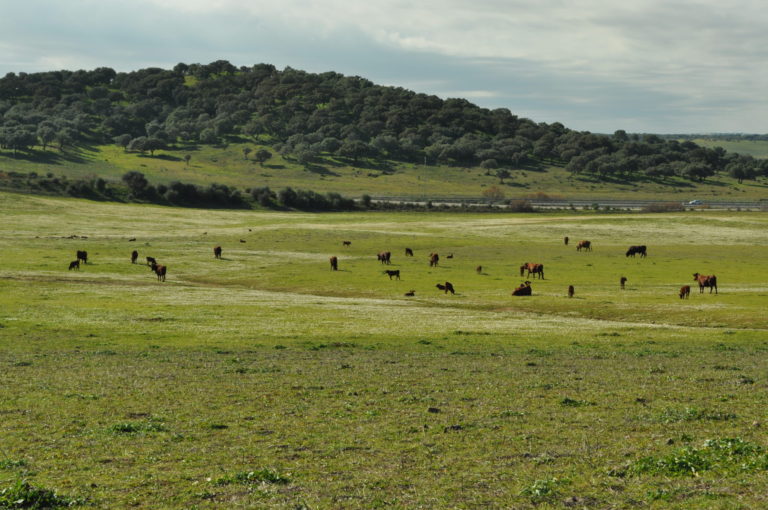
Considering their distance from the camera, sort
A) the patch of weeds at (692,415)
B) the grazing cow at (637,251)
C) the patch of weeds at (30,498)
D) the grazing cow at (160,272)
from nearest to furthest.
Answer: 1. the patch of weeds at (30,498)
2. the patch of weeds at (692,415)
3. the grazing cow at (160,272)
4. the grazing cow at (637,251)

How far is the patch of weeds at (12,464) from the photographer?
14547 mm

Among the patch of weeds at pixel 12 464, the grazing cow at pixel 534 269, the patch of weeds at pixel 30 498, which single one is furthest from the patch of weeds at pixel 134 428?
the grazing cow at pixel 534 269

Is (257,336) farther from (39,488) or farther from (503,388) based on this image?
(39,488)

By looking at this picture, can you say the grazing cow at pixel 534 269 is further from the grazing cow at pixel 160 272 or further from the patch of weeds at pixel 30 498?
the patch of weeds at pixel 30 498

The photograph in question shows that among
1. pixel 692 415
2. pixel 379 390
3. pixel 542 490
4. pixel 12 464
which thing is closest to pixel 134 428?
pixel 12 464

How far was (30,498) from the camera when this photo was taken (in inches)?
475

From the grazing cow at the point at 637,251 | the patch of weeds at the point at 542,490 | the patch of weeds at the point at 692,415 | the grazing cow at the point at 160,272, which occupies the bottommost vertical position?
the grazing cow at the point at 160,272

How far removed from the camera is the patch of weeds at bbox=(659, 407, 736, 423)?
18.0m

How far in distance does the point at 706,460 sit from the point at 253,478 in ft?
26.8

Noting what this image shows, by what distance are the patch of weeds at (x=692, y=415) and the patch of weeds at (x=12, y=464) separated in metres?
13.9

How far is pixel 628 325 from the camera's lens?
44.5 meters

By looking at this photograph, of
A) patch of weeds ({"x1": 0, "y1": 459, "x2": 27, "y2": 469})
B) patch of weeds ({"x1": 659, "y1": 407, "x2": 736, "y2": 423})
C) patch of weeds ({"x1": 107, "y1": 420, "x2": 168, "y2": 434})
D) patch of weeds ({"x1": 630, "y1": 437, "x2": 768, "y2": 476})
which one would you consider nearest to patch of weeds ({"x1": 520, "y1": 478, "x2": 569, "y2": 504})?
patch of weeds ({"x1": 630, "y1": 437, "x2": 768, "y2": 476})

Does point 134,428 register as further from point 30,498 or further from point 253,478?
point 30,498

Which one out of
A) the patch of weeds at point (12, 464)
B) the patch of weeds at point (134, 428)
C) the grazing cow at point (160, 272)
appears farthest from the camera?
the grazing cow at point (160, 272)
